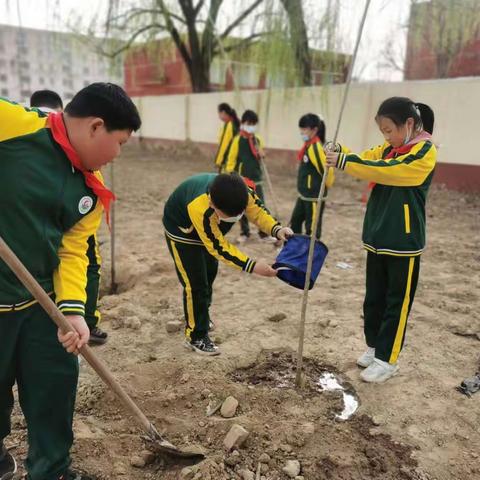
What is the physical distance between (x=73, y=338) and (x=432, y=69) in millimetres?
17108

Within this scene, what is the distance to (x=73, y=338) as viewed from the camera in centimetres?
162

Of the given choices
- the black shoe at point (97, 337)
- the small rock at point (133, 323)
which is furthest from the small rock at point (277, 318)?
the black shoe at point (97, 337)

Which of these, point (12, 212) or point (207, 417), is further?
point (207, 417)

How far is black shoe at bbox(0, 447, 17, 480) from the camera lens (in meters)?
2.10

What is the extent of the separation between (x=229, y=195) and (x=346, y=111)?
29.2 ft

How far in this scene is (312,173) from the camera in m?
5.48

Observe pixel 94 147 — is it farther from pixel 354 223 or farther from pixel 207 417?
pixel 354 223

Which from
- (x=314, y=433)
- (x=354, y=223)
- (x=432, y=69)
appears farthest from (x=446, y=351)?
(x=432, y=69)

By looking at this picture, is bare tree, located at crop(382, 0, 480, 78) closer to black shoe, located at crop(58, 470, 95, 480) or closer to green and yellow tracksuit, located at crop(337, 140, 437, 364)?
green and yellow tracksuit, located at crop(337, 140, 437, 364)

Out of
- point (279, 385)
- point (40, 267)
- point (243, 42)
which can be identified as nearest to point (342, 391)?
point (279, 385)

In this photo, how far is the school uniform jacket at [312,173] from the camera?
5.33 m

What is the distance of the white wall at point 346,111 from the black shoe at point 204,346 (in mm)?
7087

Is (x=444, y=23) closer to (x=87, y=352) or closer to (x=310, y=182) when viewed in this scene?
(x=310, y=182)

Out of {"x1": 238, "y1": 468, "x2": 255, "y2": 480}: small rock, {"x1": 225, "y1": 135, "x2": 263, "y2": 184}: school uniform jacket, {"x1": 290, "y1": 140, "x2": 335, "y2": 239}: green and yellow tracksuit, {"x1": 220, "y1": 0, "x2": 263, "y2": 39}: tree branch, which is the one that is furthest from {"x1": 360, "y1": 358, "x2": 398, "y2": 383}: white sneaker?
{"x1": 220, "y1": 0, "x2": 263, "y2": 39}: tree branch
